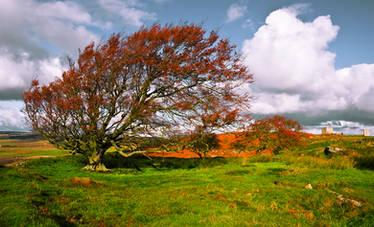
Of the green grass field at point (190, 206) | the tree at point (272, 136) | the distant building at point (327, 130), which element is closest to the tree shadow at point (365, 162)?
the green grass field at point (190, 206)

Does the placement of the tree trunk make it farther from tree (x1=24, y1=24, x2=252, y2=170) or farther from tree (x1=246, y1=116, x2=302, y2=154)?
tree (x1=246, y1=116, x2=302, y2=154)

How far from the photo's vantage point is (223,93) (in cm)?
2033

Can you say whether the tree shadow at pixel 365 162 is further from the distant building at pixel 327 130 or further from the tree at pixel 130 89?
the distant building at pixel 327 130

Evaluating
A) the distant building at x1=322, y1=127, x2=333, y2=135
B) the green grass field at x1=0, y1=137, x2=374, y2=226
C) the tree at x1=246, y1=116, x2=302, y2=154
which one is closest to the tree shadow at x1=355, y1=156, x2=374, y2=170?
the green grass field at x1=0, y1=137, x2=374, y2=226

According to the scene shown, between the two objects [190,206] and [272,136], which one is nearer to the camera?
[190,206]

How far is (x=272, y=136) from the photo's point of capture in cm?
3847

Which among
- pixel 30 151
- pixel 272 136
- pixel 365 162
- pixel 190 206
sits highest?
pixel 272 136

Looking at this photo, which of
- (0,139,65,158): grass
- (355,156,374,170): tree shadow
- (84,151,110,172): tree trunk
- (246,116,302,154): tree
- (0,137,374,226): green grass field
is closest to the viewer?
(0,137,374,226): green grass field

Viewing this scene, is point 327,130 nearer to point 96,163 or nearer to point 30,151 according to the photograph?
point 96,163

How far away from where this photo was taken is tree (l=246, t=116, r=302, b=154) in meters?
37.8

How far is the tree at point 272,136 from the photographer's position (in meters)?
37.8

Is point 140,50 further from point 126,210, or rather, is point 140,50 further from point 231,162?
point 231,162

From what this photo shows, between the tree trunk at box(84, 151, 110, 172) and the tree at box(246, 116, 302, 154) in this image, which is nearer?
the tree trunk at box(84, 151, 110, 172)

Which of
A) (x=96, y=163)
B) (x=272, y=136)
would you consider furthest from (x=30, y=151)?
(x=272, y=136)
